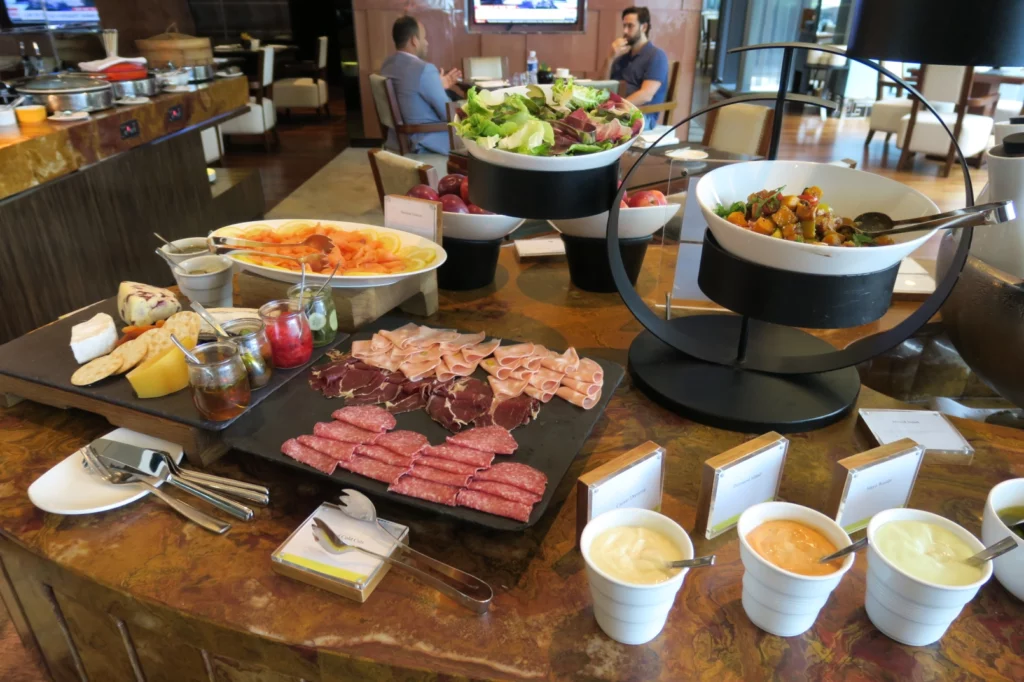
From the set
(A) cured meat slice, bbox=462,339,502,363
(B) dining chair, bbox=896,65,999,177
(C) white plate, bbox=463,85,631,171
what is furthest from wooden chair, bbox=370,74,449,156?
(B) dining chair, bbox=896,65,999,177

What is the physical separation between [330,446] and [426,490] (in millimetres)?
174

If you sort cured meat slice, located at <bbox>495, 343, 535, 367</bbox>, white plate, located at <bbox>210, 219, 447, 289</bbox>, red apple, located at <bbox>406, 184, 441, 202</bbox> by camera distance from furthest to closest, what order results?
red apple, located at <bbox>406, 184, 441, 202</bbox> → white plate, located at <bbox>210, 219, 447, 289</bbox> → cured meat slice, located at <bbox>495, 343, 535, 367</bbox>

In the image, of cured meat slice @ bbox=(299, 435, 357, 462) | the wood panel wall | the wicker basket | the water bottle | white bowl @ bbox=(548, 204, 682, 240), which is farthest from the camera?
the wood panel wall

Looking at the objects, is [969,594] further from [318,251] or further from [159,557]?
[318,251]

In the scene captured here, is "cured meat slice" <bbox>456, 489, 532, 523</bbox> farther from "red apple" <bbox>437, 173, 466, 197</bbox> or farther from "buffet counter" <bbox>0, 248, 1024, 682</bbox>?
"red apple" <bbox>437, 173, 466, 197</bbox>

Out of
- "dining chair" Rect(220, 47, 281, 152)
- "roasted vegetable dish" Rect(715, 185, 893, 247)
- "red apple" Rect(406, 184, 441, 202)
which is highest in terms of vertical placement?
"roasted vegetable dish" Rect(715, 185, 893, 247)

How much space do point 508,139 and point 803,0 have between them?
878 centimetres

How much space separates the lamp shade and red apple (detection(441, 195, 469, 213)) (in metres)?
0.85

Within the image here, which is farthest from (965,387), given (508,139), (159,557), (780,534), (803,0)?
(803,0)

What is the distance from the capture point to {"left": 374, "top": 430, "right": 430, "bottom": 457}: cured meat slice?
98 centimetres

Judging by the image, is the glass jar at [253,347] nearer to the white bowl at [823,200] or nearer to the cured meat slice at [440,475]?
the cured meat slice at [440,475]

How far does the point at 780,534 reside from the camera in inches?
31.4

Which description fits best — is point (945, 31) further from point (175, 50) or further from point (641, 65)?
point (175, 50)

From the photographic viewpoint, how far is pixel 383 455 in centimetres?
97
